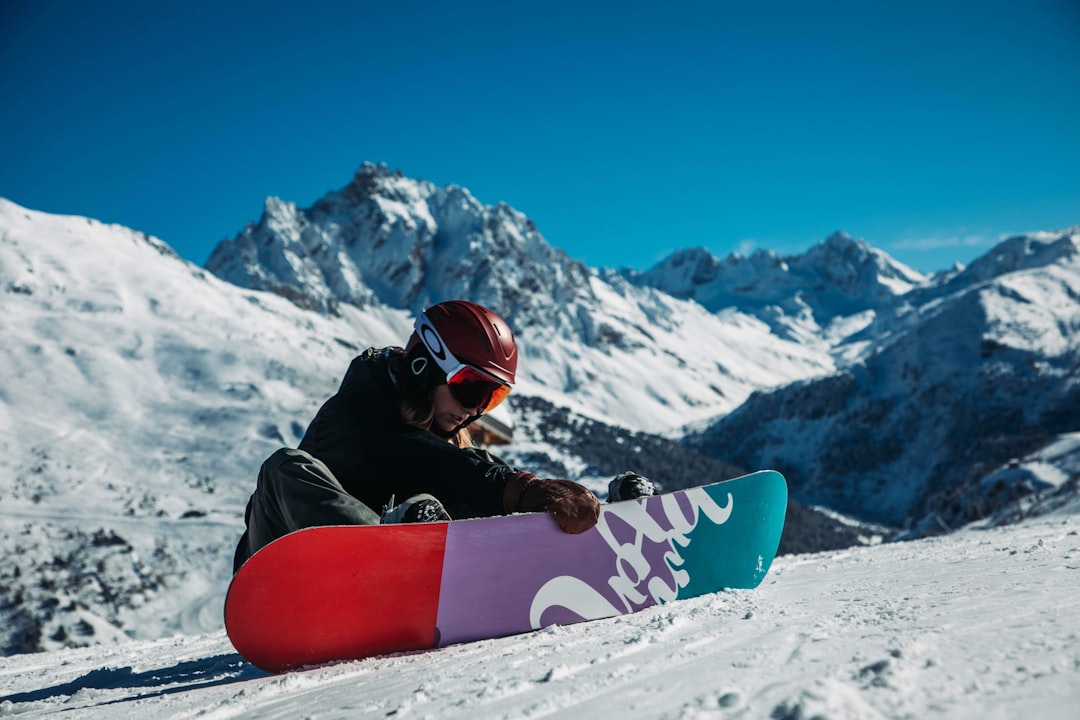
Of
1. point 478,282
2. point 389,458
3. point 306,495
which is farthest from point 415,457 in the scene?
point 478,282

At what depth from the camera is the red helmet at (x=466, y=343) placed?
3.74 m

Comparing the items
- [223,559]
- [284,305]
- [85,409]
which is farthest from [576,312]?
[223,559]

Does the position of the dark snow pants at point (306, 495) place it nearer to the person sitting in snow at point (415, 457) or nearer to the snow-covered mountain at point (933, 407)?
the person sitting in snow at point (415, 457)

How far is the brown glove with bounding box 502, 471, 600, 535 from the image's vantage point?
333 centimetres

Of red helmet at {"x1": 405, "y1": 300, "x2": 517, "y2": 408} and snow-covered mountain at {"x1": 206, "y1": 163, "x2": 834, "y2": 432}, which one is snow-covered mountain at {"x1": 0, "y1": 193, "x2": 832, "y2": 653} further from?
snow-covered mountain at {"x1": 206, "y1": 163, "x2": 834, "y2": 432}

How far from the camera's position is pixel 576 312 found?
585ft

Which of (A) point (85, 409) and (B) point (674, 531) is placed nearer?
(B) point (674, 531)

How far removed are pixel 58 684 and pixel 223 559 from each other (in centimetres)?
2440

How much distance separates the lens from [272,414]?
149 ft

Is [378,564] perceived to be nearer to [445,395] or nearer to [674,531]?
[445,395]

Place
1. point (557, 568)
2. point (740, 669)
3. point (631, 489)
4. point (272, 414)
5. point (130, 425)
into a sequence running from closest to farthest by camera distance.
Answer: point (740, 669) → point (557, 568) → point (631, 489) → point (130, 425) → point (272, 414)

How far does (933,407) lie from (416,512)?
9324 centimetres

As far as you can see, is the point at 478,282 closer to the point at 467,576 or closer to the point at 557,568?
the point at 557,568

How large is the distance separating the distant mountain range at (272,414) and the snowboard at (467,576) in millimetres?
20424
